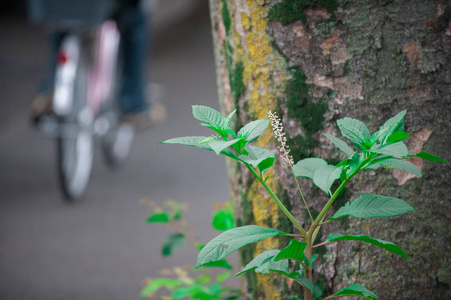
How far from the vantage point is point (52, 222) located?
125 inches

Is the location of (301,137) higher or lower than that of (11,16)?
lower

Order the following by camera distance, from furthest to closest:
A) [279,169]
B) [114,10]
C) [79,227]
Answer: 1. [114,10]
2. [79,227]
3. [279,169]

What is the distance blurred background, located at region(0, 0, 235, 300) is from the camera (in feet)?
8.41

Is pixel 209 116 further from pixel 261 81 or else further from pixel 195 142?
pixel 261 81

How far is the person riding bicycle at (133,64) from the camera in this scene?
3590 mm

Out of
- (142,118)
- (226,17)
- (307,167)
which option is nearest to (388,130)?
(307,167)

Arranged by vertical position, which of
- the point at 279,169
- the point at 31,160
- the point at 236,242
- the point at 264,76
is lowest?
the point at 236,242

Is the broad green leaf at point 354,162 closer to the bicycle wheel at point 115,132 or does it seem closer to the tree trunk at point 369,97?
the tree trunk at point 369,97

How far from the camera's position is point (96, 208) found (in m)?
3.40

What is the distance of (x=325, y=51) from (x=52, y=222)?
2562 millimetres

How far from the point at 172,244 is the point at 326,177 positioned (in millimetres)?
850

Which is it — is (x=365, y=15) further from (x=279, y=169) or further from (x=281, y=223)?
(x=281, y=223)

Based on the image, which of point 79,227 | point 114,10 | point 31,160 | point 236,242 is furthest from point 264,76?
point 31,160

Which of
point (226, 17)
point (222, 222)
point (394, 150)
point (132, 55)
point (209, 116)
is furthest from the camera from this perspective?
point (132, 55)
